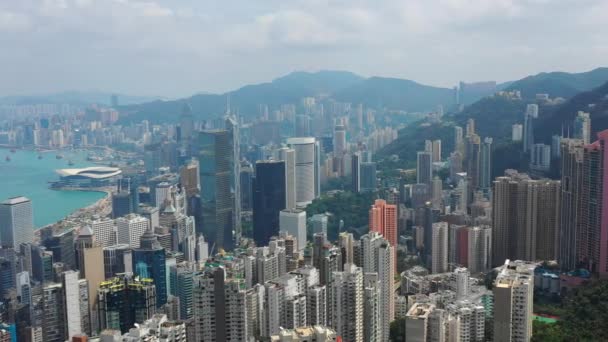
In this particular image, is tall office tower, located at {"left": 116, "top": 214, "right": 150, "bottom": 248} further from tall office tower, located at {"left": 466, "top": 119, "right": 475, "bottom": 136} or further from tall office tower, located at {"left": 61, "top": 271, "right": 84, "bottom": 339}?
tall office tower, located at {"left": 466, "top": 119, "right": 475, "bottom": 136}

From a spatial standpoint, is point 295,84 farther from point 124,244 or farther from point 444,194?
point 124,244

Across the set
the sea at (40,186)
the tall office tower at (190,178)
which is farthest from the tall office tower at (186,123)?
the sea at (40,186)

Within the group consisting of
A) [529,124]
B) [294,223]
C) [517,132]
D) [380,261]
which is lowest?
[294,223]

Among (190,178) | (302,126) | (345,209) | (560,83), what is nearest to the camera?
(345,209)

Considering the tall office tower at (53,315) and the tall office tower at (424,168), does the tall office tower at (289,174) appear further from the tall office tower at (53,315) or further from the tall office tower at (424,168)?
the tall office tower at (53,315)

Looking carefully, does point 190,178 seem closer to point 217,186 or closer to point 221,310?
point 217,186

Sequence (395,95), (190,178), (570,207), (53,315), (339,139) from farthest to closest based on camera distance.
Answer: (395,95) < (339,139) < (190,178) < (570,207) < (53,315)

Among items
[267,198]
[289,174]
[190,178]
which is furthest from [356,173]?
[190,178]

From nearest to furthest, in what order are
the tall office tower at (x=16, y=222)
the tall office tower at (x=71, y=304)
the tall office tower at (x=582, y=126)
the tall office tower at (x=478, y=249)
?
the tall office tower at (x=71, y=304), the tall office tower at (x=478, y=249), the tall office tower at (x=16, y=222), the tall office tower at (x=582, y=126)
